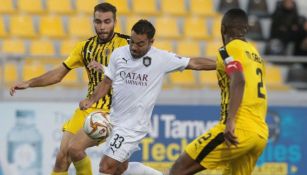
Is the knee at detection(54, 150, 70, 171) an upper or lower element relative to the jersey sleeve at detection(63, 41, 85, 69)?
lower

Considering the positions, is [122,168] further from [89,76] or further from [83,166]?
[89,76]

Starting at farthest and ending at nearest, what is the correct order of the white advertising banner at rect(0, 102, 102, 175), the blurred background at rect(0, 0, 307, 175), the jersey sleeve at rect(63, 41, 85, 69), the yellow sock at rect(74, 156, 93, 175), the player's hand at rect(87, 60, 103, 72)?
1. the blurred background at rect(0, 0, 307, 175)
2. the white advertising banner at rect(0, 102, 102, 175)
3. the jersey sleeve at rect(63, 41, 85, 69)
4. the yellow sock at rect(74, 156, 93, 175)
5. the player's hand at rect(87, 60, 103, 72)

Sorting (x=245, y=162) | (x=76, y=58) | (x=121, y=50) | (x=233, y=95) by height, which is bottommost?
(x=245, y=162)

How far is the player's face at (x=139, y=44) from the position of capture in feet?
27.5

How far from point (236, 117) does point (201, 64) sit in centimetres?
133

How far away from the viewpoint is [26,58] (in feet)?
39.0

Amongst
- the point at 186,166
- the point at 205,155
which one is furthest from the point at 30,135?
the point at 205,155

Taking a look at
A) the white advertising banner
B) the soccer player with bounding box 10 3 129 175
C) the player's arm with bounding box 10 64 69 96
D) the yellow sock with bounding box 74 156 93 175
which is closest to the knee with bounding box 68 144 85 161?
the soccer player with bounding box 10 3 129 175

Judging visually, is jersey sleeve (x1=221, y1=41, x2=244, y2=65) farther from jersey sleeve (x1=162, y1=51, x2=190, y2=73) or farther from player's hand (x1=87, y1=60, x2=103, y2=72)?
player's hand (x1=87, y1=60, x2=103, y2=72)

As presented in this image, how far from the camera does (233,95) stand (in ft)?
24.1

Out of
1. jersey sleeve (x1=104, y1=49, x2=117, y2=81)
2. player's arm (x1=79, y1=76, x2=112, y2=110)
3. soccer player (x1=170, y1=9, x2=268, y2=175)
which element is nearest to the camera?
soccer player (x1=170, y1=9, x2=268, y2=175)

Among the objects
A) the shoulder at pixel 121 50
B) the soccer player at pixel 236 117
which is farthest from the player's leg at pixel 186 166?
the shoulder at pixel 121 50

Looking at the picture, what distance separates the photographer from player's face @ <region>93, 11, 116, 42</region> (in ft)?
29.8

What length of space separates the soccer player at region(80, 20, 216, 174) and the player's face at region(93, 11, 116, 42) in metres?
0.51
